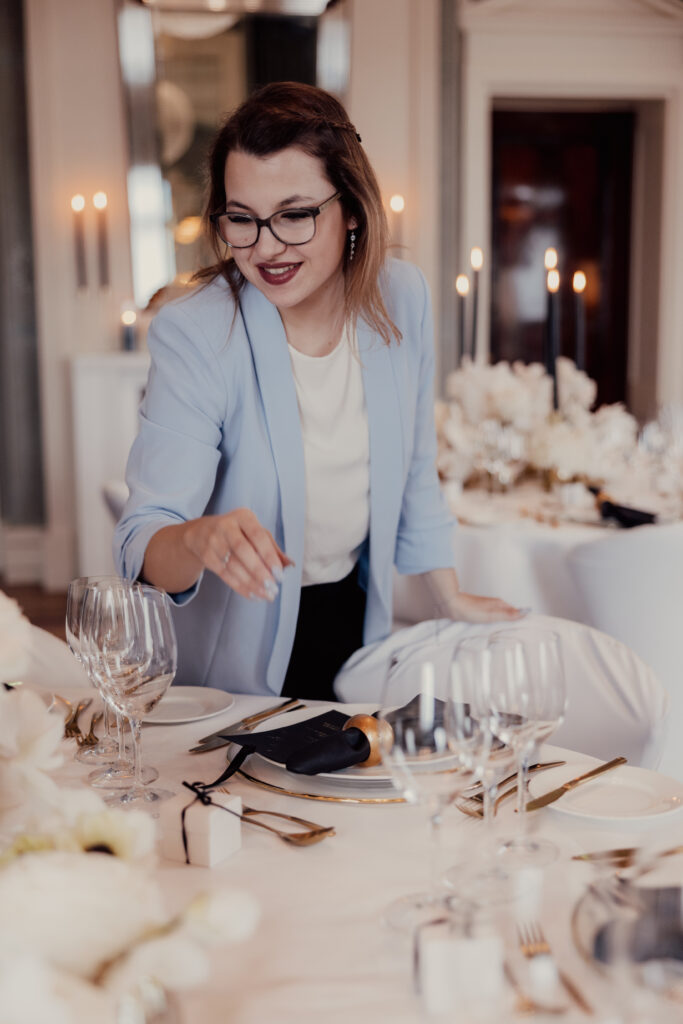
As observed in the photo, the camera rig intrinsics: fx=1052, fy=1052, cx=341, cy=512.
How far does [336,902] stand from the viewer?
914 millimetres

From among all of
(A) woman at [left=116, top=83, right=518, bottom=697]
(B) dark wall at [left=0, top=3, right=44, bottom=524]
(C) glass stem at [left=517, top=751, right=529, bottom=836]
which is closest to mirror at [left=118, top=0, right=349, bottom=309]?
(B) dark wall at [left=0, top=3, right=44, bottom=524]

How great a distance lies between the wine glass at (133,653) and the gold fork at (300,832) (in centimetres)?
11

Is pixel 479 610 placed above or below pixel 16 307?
below

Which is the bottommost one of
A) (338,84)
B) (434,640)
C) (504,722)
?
(434,640)

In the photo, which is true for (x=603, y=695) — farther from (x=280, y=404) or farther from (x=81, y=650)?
(x=81, y=650)

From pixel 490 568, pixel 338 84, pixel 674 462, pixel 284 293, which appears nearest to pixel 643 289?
pixel 338 84

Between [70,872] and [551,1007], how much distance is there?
0.35 metres

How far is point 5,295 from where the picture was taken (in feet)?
18.4

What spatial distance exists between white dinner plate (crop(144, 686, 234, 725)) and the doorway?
19.2 ft

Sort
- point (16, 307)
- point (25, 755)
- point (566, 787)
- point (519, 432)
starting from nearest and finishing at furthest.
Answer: point (25, 755)
point (566, 787)
point (519, 432)
point (16, 307)

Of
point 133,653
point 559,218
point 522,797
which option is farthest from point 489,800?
point 559,218

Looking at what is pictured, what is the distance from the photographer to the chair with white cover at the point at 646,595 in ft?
7.57

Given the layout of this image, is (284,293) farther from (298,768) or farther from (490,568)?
(490,568)

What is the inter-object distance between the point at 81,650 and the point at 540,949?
60 centimetres
